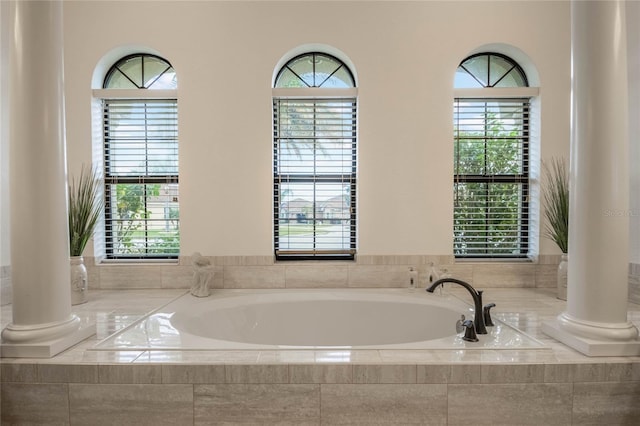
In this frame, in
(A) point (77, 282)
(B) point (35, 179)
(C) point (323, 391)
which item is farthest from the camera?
(A) point (77, 282)

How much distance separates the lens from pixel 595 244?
1.58 meters

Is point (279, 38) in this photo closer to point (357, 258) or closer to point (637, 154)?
point (357, 258)

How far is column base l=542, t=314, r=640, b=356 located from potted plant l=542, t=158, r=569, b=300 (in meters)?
1.01

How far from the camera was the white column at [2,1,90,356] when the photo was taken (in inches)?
62.0

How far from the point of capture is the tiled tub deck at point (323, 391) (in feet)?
4.85

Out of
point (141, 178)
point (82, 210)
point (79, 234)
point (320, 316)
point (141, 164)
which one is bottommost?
point (320, 316)

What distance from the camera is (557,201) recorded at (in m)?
2.62

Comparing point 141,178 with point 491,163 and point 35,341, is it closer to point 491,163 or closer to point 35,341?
point 35,341

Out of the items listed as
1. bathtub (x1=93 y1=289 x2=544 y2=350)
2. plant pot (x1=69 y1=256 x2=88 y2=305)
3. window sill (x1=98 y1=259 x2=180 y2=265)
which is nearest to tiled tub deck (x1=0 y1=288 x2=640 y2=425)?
bathtub (x1=93 y1=289 x2=544 y2=350)

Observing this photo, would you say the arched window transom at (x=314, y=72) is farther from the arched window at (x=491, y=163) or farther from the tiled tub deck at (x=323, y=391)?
the tiled tub deck at (x=323, y=391)

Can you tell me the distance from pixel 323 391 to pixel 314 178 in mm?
1740

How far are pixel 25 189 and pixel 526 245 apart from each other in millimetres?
3328

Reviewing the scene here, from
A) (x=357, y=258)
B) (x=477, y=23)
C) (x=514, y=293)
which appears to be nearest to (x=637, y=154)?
(x=514, y=293)

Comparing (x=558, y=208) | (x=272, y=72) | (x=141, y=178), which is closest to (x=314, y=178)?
(x=272, y=72)
